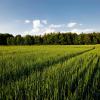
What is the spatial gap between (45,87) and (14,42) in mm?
72764

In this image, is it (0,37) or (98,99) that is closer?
(98,99)

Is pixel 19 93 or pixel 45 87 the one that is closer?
pixel 19 93

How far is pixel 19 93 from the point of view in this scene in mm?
4848

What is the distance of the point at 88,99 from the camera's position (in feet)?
14.8

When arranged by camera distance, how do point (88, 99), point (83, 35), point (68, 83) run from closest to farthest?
1. point (88, 99)
2. point (68, 83)
3. point (83, 35)

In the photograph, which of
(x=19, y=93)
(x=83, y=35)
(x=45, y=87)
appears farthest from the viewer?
(x=83, y=35)

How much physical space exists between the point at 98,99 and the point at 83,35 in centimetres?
7183

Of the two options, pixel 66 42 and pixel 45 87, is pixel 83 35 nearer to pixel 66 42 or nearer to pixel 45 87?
pixel 66 42

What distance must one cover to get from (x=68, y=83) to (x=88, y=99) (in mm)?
1388

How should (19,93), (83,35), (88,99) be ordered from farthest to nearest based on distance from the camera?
(83,35), (19,93), (88,99)

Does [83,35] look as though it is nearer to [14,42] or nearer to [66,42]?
[66,42]

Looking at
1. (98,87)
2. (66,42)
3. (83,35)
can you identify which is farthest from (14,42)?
(98,87)

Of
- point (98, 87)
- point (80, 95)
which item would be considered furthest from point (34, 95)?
point (98, 87)

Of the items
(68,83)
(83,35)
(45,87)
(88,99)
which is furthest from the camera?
(83,35)
